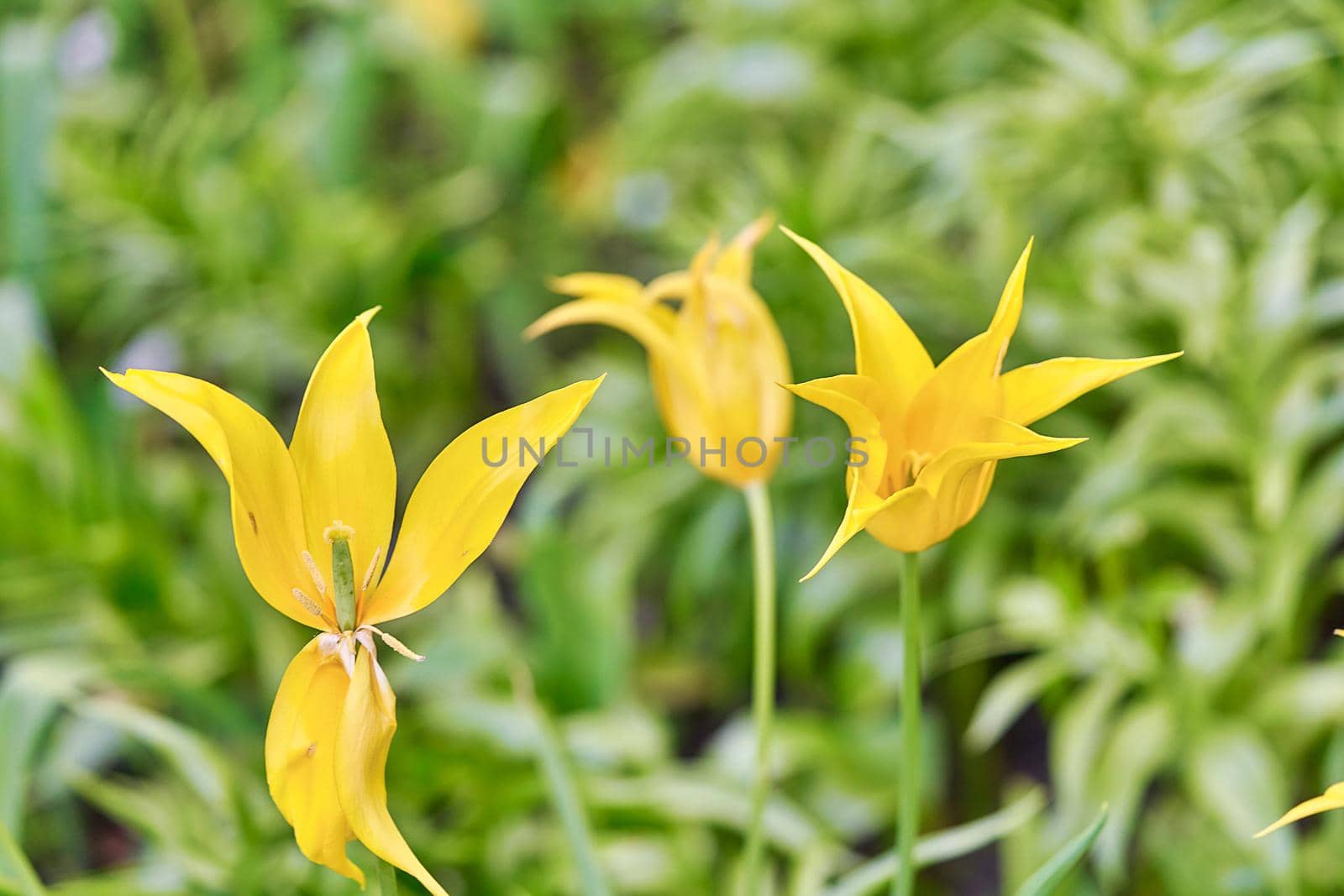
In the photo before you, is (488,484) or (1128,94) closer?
(488,484)

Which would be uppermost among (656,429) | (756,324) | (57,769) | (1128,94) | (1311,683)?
(1128,94)

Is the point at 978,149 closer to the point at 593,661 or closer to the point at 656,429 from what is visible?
the point at 656,429

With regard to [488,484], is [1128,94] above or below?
above

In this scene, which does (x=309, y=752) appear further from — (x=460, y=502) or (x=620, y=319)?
(x=620, y=319)

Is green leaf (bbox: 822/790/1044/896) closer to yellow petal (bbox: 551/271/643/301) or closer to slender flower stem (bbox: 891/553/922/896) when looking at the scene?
slender flower stem (bbox: 891/553/922/896)

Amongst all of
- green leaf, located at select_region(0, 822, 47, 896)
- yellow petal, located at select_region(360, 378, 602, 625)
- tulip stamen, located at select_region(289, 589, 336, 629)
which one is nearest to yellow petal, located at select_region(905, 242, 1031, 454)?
yellow petal, located at select_region(360, 378, 602, 625)

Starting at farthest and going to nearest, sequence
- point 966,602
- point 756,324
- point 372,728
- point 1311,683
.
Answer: point 966,602
point 1311,683
point 756,324
point 372,728

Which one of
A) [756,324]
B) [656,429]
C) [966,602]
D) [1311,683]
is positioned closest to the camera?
[756,324]

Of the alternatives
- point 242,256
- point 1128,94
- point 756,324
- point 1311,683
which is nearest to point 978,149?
point 1128,94
